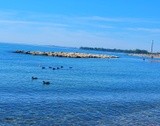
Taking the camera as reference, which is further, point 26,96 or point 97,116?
point 26,96

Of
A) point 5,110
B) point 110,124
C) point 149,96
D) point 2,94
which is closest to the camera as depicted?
point 110,124

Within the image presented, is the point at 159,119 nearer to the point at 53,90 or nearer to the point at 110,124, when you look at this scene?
the point at 110,124

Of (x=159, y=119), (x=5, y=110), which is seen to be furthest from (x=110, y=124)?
(x=5, y=110)

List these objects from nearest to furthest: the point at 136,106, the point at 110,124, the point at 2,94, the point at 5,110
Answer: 1. the point at 110,124
2. the point at 5,110
3. the point at 136,106
4. the point at 2,94

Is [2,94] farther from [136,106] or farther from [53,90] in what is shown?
[136,106]

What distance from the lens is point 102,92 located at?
5262 cm

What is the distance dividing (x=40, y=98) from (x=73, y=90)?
31.8ft

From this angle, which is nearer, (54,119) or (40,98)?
(54,119)

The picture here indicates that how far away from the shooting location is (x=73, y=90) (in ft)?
174

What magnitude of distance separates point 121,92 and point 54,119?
72.0 feet

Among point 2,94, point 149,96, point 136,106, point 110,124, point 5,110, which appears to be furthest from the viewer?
point 149,96

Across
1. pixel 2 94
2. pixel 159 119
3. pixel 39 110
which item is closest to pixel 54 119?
pixel 39 110

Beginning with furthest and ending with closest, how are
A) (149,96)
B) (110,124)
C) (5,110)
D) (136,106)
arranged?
1. (149,96)
2. (136,106)
3. (5,110)
4. (110,124)

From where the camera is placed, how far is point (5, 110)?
35625 millimetres
